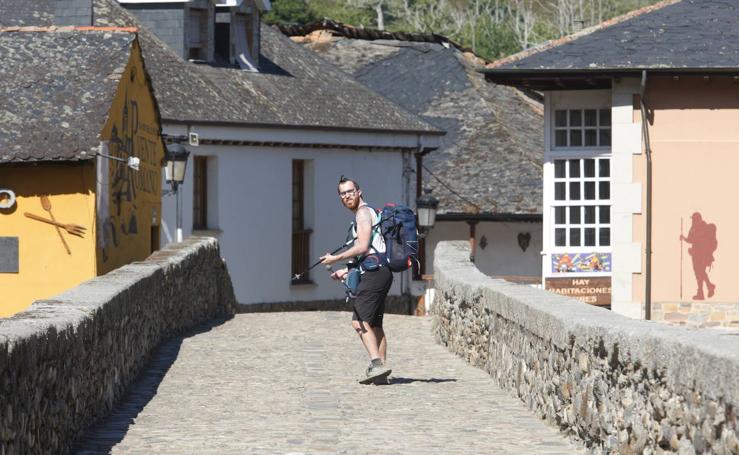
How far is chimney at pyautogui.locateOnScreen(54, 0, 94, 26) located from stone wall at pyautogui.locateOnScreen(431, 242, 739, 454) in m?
16.4

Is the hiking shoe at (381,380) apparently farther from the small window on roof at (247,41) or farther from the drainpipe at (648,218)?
the small window on roof at (247,41)

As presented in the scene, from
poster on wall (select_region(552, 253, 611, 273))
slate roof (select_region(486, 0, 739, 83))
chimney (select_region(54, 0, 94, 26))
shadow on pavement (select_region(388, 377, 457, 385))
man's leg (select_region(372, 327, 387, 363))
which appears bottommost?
shadow on pavement (select_region(388, 377, 457, 385))

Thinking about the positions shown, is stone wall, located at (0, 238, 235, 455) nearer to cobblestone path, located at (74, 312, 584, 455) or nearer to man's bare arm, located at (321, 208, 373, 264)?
cobblestone path, located at (74, 312, 584, 455)

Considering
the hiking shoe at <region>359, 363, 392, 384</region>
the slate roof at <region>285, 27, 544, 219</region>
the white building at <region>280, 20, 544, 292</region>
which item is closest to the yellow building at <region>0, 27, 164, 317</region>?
the hiking shoe at <region>359, 363, 392, 384</region>

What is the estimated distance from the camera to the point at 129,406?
37.4 feet

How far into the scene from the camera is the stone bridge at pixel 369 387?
7305mm

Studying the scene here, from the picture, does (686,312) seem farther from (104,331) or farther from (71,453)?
(71,453)

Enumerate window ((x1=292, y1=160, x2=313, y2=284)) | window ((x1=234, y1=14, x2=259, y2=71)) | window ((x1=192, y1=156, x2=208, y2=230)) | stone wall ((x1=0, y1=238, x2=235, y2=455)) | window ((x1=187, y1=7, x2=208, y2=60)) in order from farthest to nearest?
window ((x1=234, y1=14, x2=259, y2=71)) < window ((x1=292, y1=160, x2=313, y2=284)) < window ((x1=187, y1=7, x2=208, y2=60)) < window ((x1=192, y1=156, x2=208, y2=230)) < stone wall ((x1=0, y1=238, x2=235, y2=455))

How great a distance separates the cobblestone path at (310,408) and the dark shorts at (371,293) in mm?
561

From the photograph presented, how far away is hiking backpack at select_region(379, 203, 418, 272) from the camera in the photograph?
13.0 m

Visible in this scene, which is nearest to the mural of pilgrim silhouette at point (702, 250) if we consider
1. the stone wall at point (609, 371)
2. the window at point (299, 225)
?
the stone wall at point (609, 371)

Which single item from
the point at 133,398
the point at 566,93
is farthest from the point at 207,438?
the point at 566,93

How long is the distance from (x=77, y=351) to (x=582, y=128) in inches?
570

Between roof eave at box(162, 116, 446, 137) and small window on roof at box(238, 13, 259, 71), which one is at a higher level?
small window on roof at box(238, 13, 259, 71)
